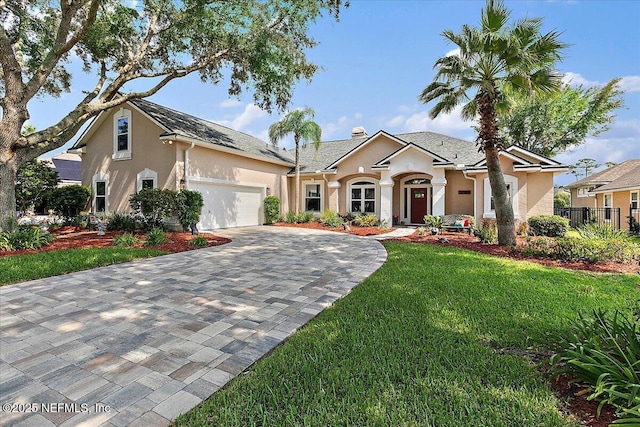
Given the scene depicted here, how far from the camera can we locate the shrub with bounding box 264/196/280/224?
18.5 meters

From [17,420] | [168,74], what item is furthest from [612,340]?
[168,74]

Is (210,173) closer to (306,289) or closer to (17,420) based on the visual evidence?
(306,289)

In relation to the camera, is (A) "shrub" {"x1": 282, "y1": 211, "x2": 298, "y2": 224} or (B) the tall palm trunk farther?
(A) "shrub" {"x1": 282, "y1": 211, "x2": 298, "y2": 224}

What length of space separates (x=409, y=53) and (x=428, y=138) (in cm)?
876

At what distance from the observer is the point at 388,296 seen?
5105mm

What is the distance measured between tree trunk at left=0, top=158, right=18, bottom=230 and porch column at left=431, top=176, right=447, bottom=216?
1743cm

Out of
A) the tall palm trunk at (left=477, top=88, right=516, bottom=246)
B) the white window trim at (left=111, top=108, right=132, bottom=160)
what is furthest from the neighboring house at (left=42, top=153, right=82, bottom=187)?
the tall palm trunk at (left=477, top=88, right=516, bottom=246)

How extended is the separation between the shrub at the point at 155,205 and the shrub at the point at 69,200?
6011 millimetres

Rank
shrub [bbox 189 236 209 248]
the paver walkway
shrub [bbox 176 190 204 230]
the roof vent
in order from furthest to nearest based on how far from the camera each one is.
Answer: the roof vent < shrub [bbox 176 190 204 230] < shrub [bbox 189 236 209 248] < the paver walkway

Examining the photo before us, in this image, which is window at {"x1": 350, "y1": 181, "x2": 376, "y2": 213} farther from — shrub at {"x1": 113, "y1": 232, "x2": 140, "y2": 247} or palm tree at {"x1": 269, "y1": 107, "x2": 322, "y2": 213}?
shrub at {"x1": 113, "y1": 232, "x2": 140, "y2": 247}

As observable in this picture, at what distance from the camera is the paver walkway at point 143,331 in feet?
8.42

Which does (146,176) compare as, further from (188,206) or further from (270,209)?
(270,209)

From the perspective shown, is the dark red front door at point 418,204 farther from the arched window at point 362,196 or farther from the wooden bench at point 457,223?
the wooden bench at point 457,223

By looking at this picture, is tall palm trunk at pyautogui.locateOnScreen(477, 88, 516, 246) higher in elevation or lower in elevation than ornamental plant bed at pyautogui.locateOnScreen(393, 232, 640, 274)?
higher
